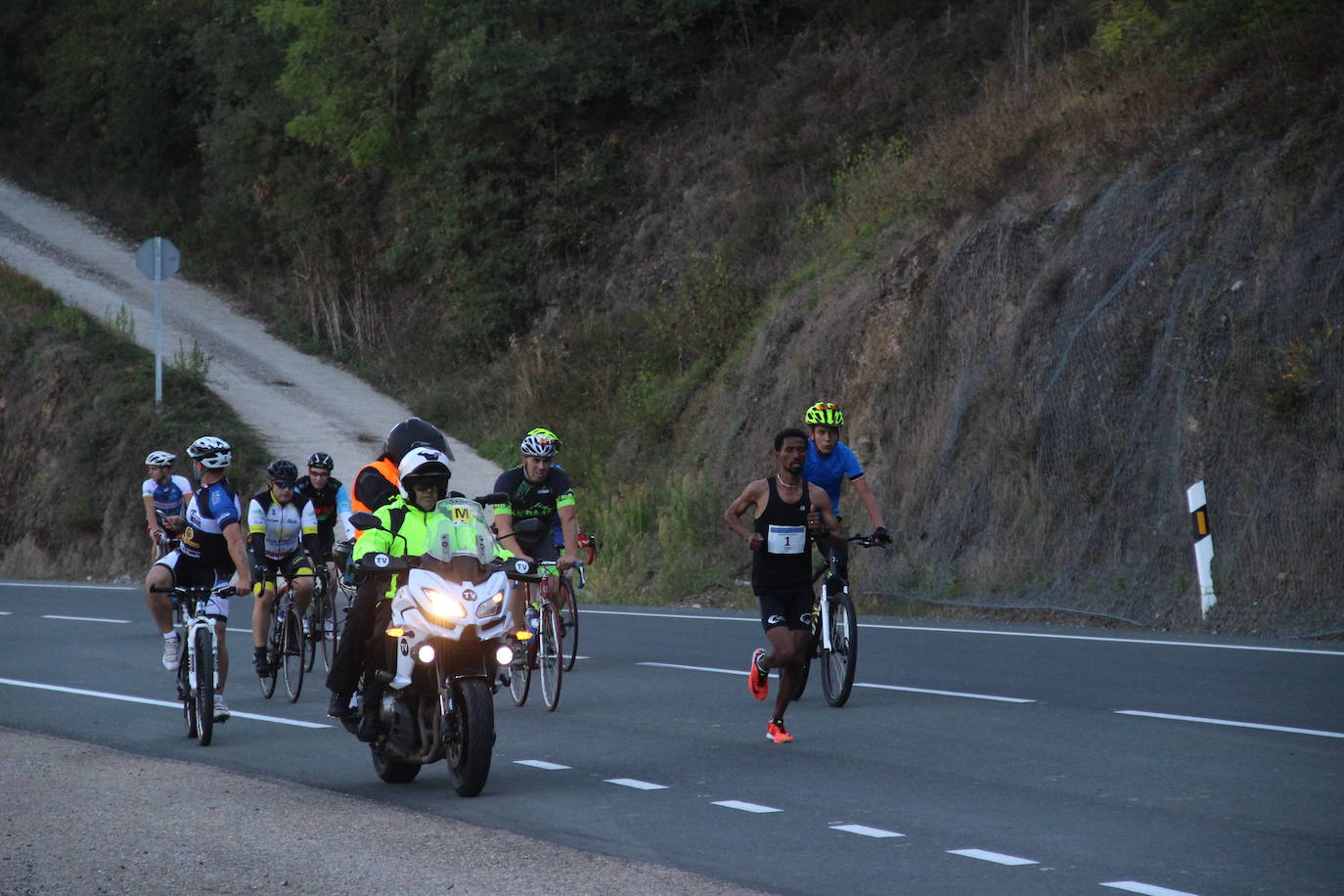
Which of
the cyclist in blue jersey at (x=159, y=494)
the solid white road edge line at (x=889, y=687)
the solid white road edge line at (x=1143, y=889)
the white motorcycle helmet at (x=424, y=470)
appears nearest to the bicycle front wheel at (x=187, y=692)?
the white motorcycle helmet at (x=424, y=470)

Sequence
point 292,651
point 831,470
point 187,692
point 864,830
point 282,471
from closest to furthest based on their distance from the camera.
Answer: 1. point 864,830
2. point 187,692
3. point 292,651
4. point 831,470
5. point 282,471

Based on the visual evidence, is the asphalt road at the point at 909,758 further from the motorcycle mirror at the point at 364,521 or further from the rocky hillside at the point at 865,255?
the rocky hillside at the point at 865,255

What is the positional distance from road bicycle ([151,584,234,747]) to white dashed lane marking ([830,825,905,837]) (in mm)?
4720

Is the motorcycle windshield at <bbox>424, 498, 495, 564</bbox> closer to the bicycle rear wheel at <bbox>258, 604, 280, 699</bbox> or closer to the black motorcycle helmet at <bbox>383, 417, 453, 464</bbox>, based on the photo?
the black motorcycle helmet at <bbox>383, 417, 453, 464</bbox>

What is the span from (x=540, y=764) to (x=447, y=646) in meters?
1.61

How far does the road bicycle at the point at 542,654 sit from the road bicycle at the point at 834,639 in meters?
1.73

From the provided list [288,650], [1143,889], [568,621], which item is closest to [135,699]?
[288,650]

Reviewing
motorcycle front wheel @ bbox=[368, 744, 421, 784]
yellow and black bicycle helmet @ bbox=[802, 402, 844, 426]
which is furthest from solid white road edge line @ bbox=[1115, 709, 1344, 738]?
motorcycle front wheel @ bbox=[368, 744, 421, 784]

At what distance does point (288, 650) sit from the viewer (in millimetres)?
13570

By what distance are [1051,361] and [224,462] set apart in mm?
12222

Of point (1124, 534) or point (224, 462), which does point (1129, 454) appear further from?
point (224, 462)

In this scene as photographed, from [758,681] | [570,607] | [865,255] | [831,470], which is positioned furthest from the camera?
[865,255]

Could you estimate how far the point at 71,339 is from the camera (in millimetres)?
38750

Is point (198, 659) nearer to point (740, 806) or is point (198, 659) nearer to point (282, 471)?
point (282, 471)
